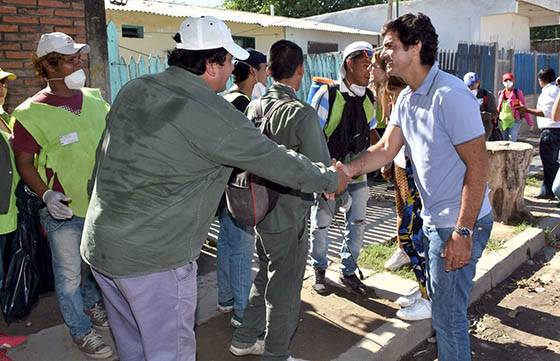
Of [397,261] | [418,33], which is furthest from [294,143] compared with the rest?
[397,261]

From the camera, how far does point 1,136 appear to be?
3.34 meters

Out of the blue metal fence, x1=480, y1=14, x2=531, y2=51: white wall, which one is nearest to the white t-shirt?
the blue metal fence

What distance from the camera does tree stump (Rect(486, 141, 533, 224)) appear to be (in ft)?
21.4

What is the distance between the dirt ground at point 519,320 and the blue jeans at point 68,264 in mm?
2266

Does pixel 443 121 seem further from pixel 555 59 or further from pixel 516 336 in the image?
pixel 555 59

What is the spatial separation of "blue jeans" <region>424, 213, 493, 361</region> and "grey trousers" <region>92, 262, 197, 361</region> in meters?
1.25

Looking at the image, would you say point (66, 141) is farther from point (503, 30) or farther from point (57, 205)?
point (503, 30)

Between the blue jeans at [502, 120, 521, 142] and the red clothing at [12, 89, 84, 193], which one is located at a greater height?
the red clothing at [12, 89, 84, 193]

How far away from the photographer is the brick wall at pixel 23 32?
452cm

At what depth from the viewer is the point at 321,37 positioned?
18.4m

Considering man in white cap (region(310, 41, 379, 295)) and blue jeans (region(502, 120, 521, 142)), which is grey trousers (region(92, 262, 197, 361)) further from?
blue jeans (region(502, 120, 521, 142))

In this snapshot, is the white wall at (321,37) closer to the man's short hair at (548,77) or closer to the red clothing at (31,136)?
the man's short hair at (548,77)

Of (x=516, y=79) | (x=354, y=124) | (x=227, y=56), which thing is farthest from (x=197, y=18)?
(x=516, y=79)

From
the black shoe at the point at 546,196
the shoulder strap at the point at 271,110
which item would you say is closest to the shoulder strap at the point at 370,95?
the shoulder strap at the point at 271,110
